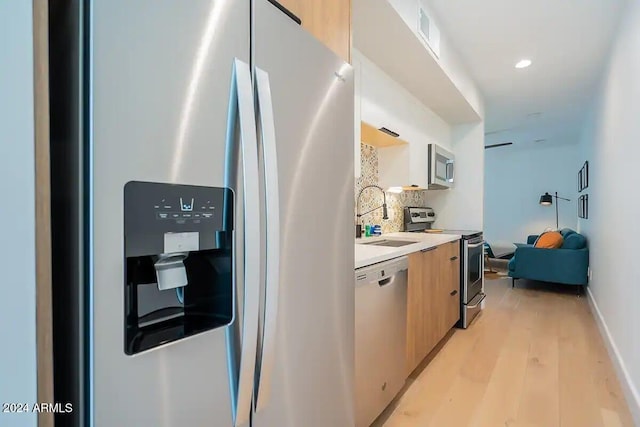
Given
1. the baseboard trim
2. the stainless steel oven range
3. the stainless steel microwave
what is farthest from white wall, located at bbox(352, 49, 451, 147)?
the baseboard trim

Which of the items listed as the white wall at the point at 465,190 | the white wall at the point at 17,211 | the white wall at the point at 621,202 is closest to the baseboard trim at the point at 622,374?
the white wall at the point at 621,202

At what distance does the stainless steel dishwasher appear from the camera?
4.96ft

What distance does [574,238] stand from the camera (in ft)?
15.1

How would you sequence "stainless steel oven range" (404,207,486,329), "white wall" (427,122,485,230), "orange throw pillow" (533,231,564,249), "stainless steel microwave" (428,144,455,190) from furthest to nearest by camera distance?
"orange throw pillow" (533,231,564,249), "white wall" (427,122,485,230), "stainless steel microwave" (428,144,455,190), "stainless steel oven range" (404,207,486,329)

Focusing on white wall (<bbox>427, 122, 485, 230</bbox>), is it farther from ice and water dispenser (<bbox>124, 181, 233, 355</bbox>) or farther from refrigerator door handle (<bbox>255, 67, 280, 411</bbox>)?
ice and water dispenser (<bbox>124, 181, 233, 355</bbox>)

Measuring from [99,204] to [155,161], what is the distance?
0.13 metres

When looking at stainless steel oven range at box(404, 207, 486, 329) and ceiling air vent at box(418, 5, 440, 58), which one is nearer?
ceiling air vent at box(418, 5, 440, 58)

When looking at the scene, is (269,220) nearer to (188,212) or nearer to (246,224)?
(246,224)

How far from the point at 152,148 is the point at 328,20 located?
92 cm

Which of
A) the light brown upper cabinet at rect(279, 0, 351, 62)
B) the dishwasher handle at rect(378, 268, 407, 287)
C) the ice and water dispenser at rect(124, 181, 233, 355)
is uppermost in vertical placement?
the light brown upper cabinet at rect(279, 0, 351, 62)

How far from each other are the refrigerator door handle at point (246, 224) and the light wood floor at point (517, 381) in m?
1.36

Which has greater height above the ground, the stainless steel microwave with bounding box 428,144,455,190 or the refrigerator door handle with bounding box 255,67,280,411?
the stainless steel microwave with bounding box 428,144,455,190

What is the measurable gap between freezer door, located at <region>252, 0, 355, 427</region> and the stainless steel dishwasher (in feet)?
0.65

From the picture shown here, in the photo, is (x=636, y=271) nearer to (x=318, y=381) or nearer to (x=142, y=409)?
(x=318, y=381)
